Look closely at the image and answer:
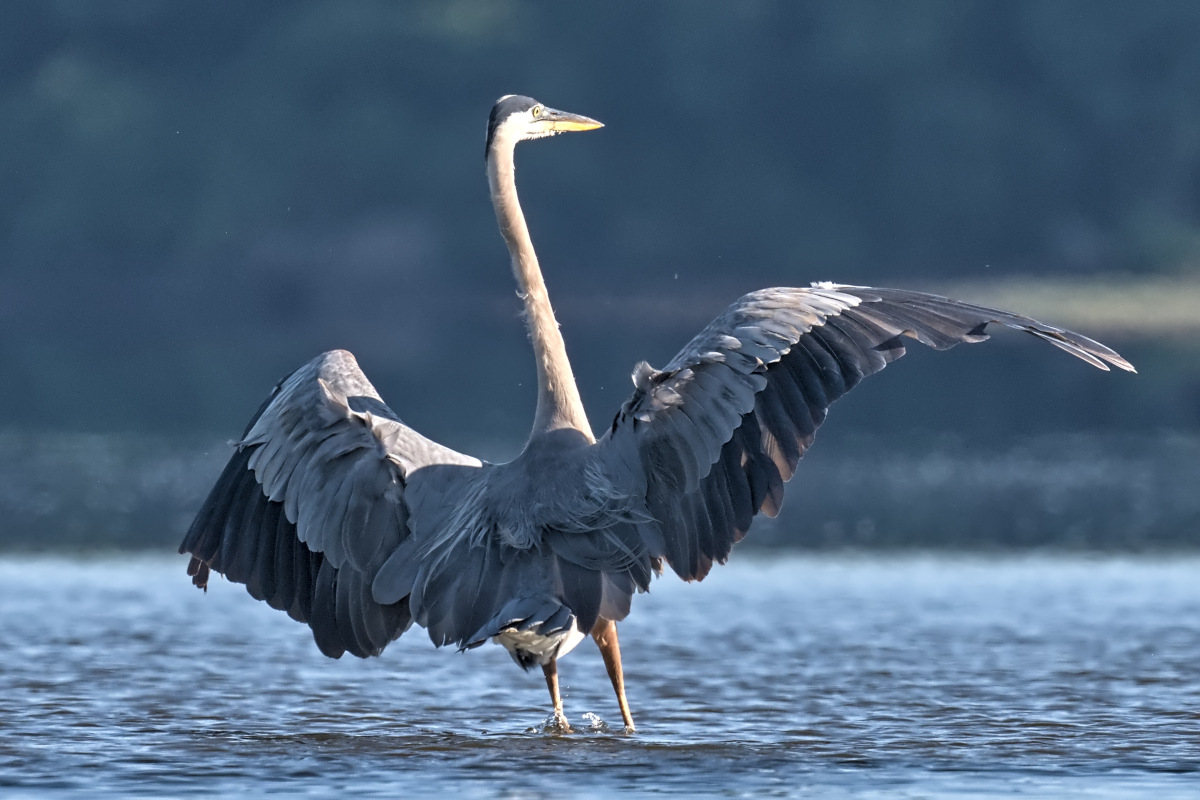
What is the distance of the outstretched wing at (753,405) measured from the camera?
8664 millimetres

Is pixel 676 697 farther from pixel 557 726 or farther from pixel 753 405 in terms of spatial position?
pixel 753 405

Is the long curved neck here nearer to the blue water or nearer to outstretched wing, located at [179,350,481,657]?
outstretched wing, located at [179,350,481,657]

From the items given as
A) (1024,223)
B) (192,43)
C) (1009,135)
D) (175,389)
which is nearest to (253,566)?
(175,389)

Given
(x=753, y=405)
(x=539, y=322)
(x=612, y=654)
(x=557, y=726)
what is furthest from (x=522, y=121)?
(x=557, y=726)

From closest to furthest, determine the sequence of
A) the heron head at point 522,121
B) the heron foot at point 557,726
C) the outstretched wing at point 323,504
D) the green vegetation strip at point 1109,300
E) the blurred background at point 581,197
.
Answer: the outstretched wing at point 323,504 → the heron foot at point 557,726 → the heron head at point 522,121 → the blurred background at point 581,197 → the green vegetation strip at point 1109,300

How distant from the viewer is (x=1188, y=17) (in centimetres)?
5534

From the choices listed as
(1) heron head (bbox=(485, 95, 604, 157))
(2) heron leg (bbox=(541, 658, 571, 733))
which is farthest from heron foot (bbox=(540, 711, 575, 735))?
(1) heron head (bbox=(485, 95, 604, 157))

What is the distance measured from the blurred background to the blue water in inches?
548

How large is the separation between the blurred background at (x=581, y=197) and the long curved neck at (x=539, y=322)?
1799cm

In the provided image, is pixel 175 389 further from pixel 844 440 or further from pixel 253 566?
pixel 253 566

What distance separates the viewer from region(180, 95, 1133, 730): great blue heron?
8750 mm

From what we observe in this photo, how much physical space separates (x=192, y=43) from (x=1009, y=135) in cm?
2177

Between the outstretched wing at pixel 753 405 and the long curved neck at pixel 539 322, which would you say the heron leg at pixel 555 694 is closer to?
the outstretched wing at pixel 753 405

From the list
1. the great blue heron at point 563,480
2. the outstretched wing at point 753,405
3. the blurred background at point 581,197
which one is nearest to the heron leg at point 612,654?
the great blue heron at point 563,480
